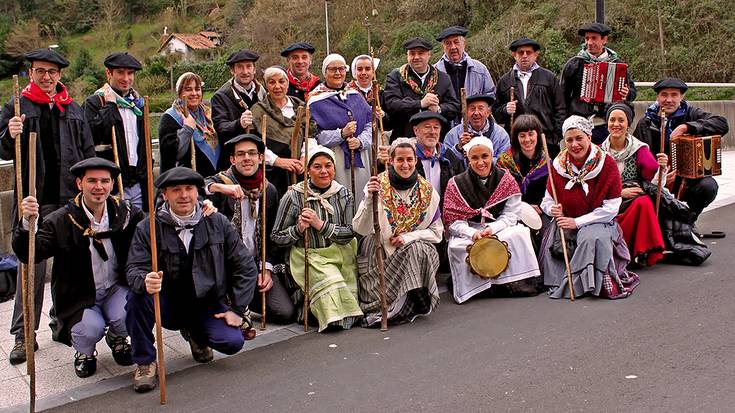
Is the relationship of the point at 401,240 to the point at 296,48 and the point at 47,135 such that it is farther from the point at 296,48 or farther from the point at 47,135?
the point at 47,135

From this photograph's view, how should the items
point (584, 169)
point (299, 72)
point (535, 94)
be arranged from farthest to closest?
point (535, 94), point (299, 72), point (584, 169)

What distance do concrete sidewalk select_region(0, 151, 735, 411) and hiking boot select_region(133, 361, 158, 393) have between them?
0.18 metres

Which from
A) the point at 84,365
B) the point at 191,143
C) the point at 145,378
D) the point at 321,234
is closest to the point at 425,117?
the point at 321,234

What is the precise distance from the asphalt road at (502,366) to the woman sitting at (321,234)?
36 centimetres

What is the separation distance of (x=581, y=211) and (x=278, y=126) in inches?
106

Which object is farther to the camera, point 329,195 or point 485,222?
point 485,222

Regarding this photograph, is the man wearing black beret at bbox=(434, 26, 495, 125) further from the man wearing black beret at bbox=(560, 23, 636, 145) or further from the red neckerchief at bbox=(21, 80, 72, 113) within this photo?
the red neckerchief at bbox=(21, 80, 72, 113)

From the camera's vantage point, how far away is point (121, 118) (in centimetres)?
627

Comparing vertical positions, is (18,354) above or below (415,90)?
below

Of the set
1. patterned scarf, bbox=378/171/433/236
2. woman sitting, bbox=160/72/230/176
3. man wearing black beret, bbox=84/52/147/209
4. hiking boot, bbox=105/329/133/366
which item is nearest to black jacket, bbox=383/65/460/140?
patterned scarf, bbox=378/171/433/236

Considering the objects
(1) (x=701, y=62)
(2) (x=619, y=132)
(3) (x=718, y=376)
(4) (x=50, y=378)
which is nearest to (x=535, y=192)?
(2) (x=619, y=132)

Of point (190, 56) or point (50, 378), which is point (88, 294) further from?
point (190, 56)

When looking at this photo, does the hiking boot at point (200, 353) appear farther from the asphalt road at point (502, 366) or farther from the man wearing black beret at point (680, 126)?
the man wearing black beret at point (680, 126)

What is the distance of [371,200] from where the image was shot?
20.3ft
